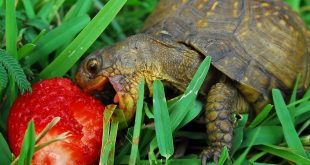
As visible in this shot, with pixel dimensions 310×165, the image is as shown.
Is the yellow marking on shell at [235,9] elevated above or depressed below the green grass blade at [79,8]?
below

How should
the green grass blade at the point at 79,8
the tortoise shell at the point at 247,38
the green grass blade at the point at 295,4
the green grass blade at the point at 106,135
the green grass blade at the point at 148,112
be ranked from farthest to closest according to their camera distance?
the green grass blade at the point at 295,4
the green grass blade at the point at 79,8
the tortoise shell at the point at 247,38
the green grass blade at the point at 148,112
the green grass blade at the point at 106,135

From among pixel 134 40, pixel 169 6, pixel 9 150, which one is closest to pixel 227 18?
pixel 169 6

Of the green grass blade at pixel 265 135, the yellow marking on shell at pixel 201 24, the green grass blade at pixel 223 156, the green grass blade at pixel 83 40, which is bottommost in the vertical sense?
the green grass blade at pixel 265 135

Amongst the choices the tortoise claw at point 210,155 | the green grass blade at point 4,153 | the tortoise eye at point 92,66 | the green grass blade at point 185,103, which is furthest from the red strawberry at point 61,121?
the tortoise claw at point 210,155

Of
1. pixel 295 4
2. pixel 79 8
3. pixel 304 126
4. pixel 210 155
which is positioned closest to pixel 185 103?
pixel 210 155

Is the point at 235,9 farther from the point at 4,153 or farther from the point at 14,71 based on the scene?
the point at 4,153

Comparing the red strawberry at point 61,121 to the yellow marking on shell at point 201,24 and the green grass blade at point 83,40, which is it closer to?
the green grass blade at point 83,40

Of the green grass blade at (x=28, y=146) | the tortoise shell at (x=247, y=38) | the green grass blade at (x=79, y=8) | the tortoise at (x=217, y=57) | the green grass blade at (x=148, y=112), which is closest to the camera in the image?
the green grass blade at (x=28, y=146)

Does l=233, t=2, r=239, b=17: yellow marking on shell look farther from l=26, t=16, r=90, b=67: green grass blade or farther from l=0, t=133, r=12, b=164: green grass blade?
l=0, t=133, r=12, b=164: green grass blade
